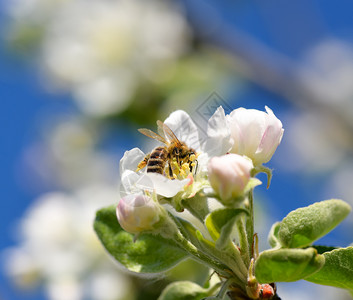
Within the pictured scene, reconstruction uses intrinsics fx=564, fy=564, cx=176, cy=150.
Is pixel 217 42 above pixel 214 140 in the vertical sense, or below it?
→ above

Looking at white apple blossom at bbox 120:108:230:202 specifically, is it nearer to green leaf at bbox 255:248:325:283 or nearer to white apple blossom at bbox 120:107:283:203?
white apple blossom at bbox 120:107:283:203

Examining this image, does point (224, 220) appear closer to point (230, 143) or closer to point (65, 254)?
point (230, 143)

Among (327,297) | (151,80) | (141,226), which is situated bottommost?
(141,226)

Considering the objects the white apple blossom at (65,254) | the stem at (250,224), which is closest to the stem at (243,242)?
the stem at (250,224)

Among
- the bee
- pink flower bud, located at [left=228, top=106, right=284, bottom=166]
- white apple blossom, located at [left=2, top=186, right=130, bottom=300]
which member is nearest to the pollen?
the bee

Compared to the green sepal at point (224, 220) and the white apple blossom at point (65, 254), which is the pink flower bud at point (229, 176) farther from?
the white apple blossom at point (65, 254)

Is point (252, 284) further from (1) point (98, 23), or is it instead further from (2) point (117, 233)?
(1) point (98, 23)

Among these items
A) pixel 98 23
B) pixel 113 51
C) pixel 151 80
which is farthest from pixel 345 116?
pixel 98 23

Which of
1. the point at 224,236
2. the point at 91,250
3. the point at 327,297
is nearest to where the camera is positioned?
the point at 224,236
